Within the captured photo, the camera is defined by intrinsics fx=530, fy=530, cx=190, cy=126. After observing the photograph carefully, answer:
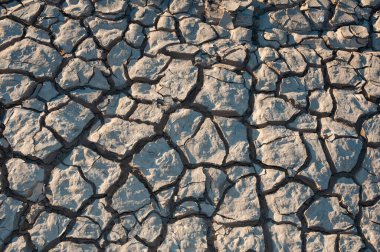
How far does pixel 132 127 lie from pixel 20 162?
2.09 feet

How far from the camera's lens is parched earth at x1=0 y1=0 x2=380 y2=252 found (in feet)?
8.95

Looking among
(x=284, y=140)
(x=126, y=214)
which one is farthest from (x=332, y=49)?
(x=126, y=214)

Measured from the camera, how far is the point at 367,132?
3074 mm

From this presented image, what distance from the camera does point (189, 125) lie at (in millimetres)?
3045

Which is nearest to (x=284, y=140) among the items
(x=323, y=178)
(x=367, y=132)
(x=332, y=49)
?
(x=323, y=178)

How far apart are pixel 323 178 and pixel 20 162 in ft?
5.41

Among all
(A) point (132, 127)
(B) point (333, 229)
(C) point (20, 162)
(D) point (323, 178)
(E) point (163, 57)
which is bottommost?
(B) point (333, 229)

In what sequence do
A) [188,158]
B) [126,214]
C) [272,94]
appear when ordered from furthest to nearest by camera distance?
[272,94]
[188,158]
[126,214]

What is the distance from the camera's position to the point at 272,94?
126 inches

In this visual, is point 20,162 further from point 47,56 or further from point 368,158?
point 368,158

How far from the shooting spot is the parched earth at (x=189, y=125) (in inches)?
107

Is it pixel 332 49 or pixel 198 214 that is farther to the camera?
pixel 332 49

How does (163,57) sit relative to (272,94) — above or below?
above

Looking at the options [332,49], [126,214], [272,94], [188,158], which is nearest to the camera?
[126,214]
